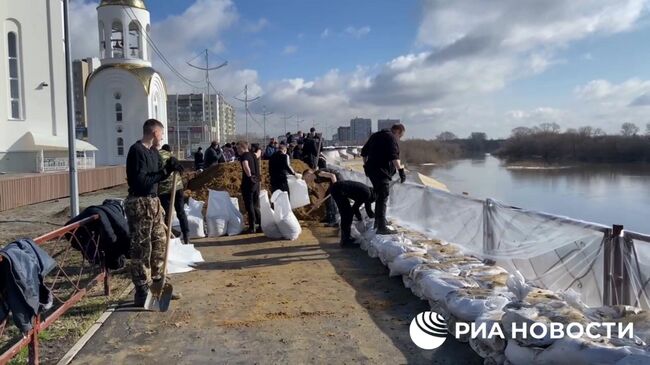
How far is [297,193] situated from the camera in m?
10.8

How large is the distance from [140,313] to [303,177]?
6831 millimetres

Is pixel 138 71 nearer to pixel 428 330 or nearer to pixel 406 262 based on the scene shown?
pixel 406 262

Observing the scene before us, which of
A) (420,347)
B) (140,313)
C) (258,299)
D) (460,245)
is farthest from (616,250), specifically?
(140,313)

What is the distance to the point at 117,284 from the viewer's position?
6289 mm

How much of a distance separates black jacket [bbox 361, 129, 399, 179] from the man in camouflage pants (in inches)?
126

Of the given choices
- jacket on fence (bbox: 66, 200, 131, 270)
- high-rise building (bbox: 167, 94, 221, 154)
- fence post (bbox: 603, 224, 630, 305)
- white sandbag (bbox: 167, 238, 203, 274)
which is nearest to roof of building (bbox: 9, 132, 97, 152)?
white sandbag (bbox: 167, 238, 203, 274)

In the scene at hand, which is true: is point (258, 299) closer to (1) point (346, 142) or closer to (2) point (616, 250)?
(2) point (616, 250)

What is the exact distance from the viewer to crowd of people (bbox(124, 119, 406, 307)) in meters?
5.12

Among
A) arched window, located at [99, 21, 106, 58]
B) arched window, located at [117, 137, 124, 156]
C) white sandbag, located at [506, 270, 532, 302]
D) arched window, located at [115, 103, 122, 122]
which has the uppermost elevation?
arched window, located at [99, 21, 106, 58]

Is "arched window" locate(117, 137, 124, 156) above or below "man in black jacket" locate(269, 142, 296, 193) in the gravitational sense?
above

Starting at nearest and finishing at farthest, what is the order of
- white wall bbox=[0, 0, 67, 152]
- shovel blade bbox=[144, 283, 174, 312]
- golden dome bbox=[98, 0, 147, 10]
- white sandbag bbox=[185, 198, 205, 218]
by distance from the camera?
shovel blade bbox=[144, 283, 174, 312] < white sandbag bbox=[185, 198, 205, 218] < white wall bbox=[0, 0, 67, 152] < golden dome bbox=[98, 0, 147, 10]

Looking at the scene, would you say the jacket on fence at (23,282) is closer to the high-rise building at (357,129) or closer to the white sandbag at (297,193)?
the white sandbag at (297,193)

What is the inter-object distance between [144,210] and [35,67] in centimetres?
2929

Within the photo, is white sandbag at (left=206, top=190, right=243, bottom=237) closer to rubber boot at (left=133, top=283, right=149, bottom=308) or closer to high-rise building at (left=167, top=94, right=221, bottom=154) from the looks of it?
rubber boot at (left=133, top=283, right=149, bottom=308)
